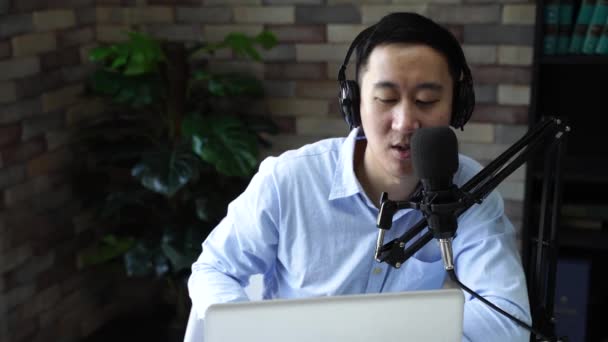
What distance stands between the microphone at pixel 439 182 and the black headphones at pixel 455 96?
0.48 m

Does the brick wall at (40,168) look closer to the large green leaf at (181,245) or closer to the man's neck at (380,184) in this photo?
the large green leaf at (181,245)

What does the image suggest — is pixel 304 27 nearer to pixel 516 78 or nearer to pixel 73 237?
pixel 516 78

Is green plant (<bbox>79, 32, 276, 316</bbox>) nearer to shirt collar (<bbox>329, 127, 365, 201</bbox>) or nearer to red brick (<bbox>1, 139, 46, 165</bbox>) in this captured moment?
red brick (<bbox>1, 139, 46, 165</bbox>)

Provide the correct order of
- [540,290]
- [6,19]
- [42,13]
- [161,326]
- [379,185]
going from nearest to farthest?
1. [540,290]
2. [379,185]
3. [6,19]
4. [42,13]
5. [161,326]

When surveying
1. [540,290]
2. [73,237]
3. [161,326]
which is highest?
[540,290]

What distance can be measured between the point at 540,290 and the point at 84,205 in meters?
1.95

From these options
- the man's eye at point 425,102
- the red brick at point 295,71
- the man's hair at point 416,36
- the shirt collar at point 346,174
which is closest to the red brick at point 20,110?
the red brick at point 295,71

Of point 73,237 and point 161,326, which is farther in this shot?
point 161,326

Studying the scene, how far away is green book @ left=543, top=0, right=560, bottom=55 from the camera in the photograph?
2.35 metres

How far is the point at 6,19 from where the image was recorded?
7.39 feet

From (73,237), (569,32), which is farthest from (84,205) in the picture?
(569,32)

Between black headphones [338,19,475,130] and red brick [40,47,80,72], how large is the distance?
4.51 ft

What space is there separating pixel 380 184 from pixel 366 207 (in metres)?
0.06

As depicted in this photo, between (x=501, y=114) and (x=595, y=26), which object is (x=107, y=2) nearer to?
(x=501, y=114)
